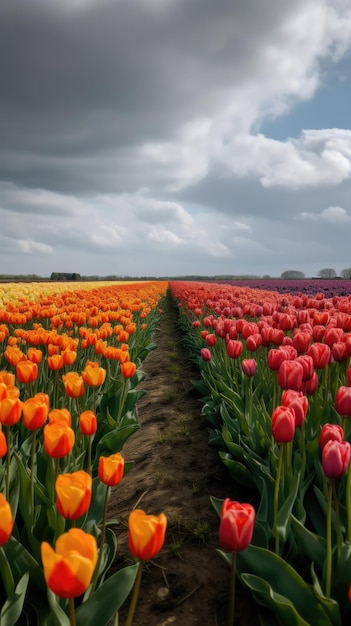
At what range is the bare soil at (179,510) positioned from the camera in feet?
8.46

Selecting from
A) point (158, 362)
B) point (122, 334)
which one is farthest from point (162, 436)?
point (158, 362)

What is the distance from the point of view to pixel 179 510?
11.7 feet

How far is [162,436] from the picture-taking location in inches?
205

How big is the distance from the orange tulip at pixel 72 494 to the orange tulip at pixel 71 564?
294 mm

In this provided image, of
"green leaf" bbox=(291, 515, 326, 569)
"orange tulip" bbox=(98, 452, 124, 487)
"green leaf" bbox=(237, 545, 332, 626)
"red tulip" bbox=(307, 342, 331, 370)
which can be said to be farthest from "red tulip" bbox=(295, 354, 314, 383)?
"orange tulip" bbox=(98, 452, 124, 487)

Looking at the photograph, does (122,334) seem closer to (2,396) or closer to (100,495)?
(100,495)

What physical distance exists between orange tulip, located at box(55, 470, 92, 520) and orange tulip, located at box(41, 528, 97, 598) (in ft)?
0.96

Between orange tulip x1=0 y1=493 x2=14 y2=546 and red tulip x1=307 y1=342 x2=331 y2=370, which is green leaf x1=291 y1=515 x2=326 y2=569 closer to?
red tulip x1=307 y1=342 x2=331 y2=370

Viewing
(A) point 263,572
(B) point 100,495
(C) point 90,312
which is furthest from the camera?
(C) point 90,312

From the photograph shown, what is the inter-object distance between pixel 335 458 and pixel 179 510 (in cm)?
205

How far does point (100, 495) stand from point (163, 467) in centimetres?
167

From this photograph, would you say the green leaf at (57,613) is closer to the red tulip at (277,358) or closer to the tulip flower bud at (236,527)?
the tulip flower bud at (236,527)

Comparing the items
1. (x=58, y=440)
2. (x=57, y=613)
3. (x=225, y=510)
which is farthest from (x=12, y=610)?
(x=225, y=510)

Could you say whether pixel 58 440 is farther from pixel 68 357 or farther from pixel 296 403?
pixel 68 357
